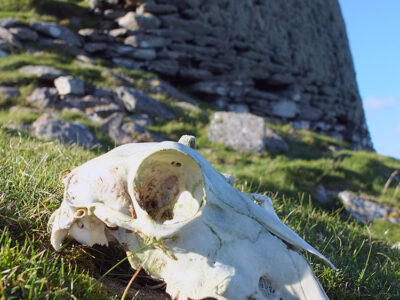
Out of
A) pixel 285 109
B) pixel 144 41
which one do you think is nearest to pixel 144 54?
pixel 144 41

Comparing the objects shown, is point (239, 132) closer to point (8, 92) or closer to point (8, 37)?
point (8, 92)

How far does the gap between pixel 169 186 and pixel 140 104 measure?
691cm

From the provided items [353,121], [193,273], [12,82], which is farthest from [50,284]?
[353,121]

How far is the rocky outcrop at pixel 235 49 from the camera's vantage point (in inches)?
430

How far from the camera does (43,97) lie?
7.98m

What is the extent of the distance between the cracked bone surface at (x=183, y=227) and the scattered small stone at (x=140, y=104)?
6.77 metres

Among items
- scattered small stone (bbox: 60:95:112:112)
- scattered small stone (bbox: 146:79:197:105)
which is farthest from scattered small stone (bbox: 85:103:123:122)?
scattered small stone (bbox: 146:79:197:105)

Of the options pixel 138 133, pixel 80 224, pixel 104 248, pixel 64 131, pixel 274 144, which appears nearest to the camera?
pixel 80 224

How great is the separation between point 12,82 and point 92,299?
814cm

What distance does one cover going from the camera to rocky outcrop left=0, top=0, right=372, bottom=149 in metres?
10.9

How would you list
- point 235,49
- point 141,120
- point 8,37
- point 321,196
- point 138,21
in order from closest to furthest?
point 321,196 < point 141,120 < point 8,37 < point 138,21 < point 235,49

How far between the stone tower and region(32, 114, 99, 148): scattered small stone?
4.79m

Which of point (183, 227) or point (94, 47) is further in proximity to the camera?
point (94, 47)

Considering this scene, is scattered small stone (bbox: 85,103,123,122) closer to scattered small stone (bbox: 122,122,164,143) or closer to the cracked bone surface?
scattered small stone (bbox: 122,122,164,143)
